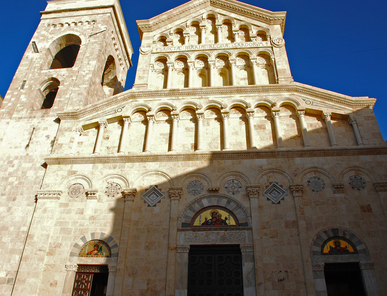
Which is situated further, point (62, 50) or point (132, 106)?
point (62, 50)

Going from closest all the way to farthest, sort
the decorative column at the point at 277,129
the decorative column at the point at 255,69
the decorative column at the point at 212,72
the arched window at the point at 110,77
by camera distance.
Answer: the decorative column at the point at 277,129 → the decorative column at the point at 255,69 → the decorative column at the point at 212,72 → the arched window at the point at 110,77

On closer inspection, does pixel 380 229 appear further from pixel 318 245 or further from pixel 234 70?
pixel 234 70

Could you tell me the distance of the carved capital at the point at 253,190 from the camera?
39.3ft

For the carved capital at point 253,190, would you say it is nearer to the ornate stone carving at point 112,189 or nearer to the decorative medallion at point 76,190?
the ornate stone carving at point 112,189

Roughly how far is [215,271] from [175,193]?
3.10 m

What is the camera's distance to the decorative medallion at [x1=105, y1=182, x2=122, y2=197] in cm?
1263

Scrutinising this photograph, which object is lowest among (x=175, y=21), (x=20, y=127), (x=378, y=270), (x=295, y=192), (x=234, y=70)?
(x=378, y=270)

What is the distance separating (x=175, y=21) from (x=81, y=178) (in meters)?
10.8

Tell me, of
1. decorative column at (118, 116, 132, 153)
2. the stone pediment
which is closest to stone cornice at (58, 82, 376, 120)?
decorative column at (118, 116, 132, 153)

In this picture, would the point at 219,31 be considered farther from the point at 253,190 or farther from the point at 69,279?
the point at 69,279

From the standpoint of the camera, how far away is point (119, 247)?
1137 centimetres

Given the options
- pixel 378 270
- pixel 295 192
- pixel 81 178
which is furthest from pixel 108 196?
pixel 378 270

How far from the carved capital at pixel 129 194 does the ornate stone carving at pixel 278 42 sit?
10346 mm

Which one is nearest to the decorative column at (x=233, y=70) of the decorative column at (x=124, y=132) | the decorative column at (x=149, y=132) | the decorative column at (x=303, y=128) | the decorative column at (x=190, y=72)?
the decorative column at (x=190, y=72)
